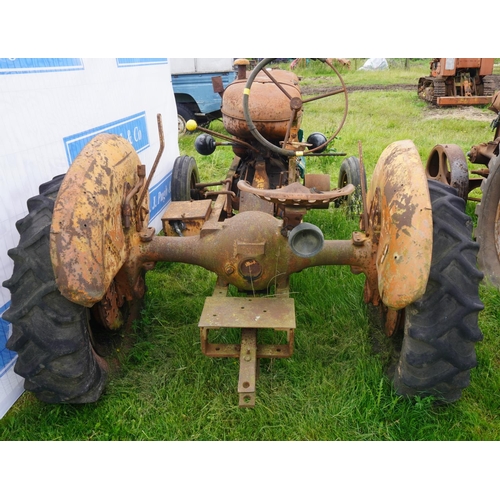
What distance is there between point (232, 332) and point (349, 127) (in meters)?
6.17

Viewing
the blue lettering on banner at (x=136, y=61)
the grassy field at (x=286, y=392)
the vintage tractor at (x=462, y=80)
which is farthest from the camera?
the vintage tractor at (x=462, y=80)

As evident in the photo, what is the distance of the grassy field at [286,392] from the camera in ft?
7.40

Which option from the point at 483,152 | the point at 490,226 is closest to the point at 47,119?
the point at 490,226

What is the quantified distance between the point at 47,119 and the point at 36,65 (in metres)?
0.30

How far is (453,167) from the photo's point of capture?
396 centimetres

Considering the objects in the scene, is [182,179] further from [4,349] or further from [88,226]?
[88,226]

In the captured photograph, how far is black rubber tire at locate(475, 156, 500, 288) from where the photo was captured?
10.9ft

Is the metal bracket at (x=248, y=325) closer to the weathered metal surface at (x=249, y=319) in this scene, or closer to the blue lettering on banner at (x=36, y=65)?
the weathered metal surface at (x=249, y=319)

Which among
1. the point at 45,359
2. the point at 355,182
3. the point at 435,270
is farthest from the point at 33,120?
the point at 355,182

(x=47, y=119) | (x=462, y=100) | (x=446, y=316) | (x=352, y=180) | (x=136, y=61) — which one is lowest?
(x=462, y=100)

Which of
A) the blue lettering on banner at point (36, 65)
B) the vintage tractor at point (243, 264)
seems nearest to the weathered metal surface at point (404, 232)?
the vintage tractor at point (243, 264)

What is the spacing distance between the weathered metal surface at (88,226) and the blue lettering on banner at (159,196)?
6.79 feet

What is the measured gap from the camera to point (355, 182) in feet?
13.8

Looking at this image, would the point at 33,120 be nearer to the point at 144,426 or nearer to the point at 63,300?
the point at 63,300
